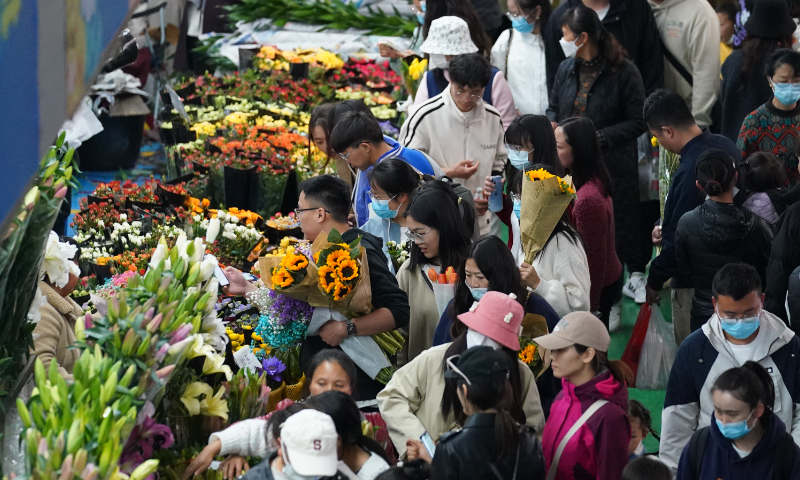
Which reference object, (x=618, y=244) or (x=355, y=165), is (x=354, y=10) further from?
(x=355, y=165)

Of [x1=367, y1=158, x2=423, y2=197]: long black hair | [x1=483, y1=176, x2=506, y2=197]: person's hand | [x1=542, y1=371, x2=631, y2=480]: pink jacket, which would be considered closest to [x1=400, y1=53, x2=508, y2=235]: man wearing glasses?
[x1=483, y1=176, x2=506, y2=197]: person's hand

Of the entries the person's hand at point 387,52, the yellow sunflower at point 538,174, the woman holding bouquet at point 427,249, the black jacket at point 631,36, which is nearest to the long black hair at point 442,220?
the woman holding bouquet at point 427,249

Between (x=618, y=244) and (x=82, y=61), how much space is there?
4448 mm

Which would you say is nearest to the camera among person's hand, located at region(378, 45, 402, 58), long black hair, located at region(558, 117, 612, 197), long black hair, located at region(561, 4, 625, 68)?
long black hair, located at region(558, 117, 612, 197)

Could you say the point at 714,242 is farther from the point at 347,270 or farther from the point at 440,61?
the point at 440,61

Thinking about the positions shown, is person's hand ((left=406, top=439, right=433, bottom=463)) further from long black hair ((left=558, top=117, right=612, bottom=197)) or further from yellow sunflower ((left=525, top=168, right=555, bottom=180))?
long black hair ((left=558, top=117, right=612, bottom=197))

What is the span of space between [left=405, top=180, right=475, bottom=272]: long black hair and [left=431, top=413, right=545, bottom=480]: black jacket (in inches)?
44.1

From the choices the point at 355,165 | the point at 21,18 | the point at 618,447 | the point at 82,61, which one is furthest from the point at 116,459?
the point at 355,165

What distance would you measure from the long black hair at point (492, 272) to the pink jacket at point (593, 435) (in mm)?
432

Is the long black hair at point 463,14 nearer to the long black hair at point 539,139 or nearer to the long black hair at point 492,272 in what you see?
the long black hair at point 539,139

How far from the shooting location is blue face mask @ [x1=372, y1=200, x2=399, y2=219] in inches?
170

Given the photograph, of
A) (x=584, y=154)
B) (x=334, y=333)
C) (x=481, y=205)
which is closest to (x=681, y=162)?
(x=584, y=154)

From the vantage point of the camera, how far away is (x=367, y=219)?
4812 mm

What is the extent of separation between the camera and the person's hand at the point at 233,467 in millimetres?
2835
